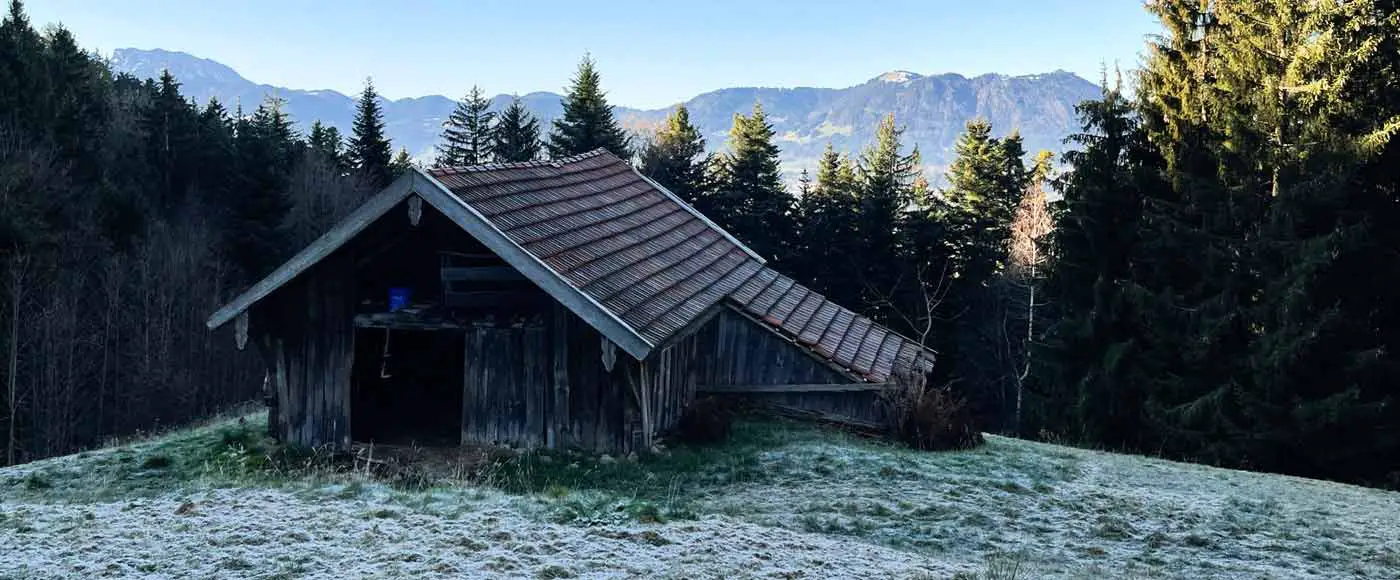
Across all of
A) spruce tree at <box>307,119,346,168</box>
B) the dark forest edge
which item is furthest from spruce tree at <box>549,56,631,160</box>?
spruce tree at <box>307,119,346,168</box>

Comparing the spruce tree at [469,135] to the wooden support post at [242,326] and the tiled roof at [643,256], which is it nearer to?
the tiled roof at [643,256]

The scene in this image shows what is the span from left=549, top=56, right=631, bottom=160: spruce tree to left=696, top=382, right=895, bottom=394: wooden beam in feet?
110

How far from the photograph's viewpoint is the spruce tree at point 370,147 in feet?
163

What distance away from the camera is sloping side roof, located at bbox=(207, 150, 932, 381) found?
11641mm

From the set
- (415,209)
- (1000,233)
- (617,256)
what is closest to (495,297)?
(415,209)

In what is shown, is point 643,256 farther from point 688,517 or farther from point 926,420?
point 688,517

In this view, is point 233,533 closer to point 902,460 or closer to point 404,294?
point 404,294

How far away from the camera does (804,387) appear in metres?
15.5

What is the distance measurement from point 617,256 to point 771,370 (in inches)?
143

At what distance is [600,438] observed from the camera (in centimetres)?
1248

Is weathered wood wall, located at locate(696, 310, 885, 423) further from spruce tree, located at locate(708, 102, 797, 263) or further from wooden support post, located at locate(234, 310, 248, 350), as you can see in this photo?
spruce tree, located at locate(708, 102, 797, 263)

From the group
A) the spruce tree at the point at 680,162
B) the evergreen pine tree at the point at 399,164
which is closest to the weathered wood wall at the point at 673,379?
the spruce tree at the point at 680,162

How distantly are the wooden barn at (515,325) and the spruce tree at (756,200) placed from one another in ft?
102

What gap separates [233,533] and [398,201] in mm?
5275
